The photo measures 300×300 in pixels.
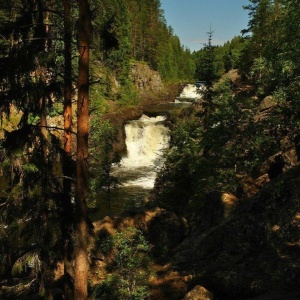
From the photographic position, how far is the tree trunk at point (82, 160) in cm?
672

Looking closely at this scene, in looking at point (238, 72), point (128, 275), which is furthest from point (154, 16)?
point (128, 275)

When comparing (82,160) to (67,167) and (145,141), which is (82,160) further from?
(145,141)

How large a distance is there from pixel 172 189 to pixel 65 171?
679 inches

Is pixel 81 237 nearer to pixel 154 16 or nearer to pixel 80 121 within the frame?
pixel 80 121

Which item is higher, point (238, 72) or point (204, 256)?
point (238, 72)

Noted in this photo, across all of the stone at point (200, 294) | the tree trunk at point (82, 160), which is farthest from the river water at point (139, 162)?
the tree trunk at point (82, 160)

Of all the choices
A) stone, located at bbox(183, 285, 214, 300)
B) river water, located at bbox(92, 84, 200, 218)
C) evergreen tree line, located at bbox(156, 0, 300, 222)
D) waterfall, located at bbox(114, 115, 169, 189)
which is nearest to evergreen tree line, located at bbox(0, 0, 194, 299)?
stone, located at bbox(183, 285, 214, 300)

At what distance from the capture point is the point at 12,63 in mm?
7020

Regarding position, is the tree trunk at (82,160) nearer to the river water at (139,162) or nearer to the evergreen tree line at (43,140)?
the evergreen tree line at (43,140)

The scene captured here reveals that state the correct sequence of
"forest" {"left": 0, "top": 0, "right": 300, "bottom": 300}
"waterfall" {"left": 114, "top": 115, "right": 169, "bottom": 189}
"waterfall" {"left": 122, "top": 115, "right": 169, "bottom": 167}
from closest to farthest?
"forest" {"left": 0, "top": 0, "right": 300, "bottom": 300} → "waterfall" {"left": 114, "top": 115, "right": 169, "bottom": 189} → "waterfall" {"left": 122, "top": 115, "right": 169, "bottom": 167}

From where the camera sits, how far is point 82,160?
688 cm

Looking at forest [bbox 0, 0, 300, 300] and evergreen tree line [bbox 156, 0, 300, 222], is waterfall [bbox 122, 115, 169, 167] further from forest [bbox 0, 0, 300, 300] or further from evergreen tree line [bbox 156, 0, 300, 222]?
forest [bbox 0, 0, 300, 300]

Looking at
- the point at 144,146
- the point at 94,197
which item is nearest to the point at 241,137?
the point at 94,197

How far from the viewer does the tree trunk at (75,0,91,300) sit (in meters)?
6.72
